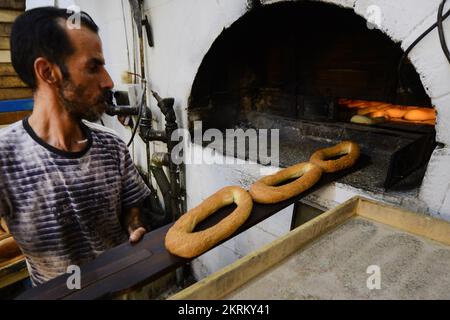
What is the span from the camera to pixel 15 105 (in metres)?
4.88

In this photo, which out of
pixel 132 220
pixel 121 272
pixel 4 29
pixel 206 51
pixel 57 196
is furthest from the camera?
pixel 4 29

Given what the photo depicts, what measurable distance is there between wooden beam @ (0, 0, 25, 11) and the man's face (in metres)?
4.31

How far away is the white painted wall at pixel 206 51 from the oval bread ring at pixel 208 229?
95 cm

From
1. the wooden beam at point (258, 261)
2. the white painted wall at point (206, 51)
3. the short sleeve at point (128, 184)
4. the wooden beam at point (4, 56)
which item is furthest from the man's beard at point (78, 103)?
the wooden beam at point (4, 56)

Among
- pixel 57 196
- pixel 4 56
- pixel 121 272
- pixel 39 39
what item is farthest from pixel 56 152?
pixel 4 56

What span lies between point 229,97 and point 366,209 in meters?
2.52

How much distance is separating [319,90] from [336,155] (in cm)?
110

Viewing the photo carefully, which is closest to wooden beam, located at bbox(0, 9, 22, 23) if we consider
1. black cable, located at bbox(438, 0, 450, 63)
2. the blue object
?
the blue object

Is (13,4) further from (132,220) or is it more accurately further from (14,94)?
(132,220)

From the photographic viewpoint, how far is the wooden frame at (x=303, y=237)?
990 mm

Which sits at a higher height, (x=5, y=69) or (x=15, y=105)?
(x=5, y=69)

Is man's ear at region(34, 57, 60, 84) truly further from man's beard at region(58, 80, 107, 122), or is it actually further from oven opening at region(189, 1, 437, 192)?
oven opening at region(189, 1, 437, 192)

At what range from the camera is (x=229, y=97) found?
12.1 ft

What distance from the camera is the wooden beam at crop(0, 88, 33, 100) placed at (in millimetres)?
4797
